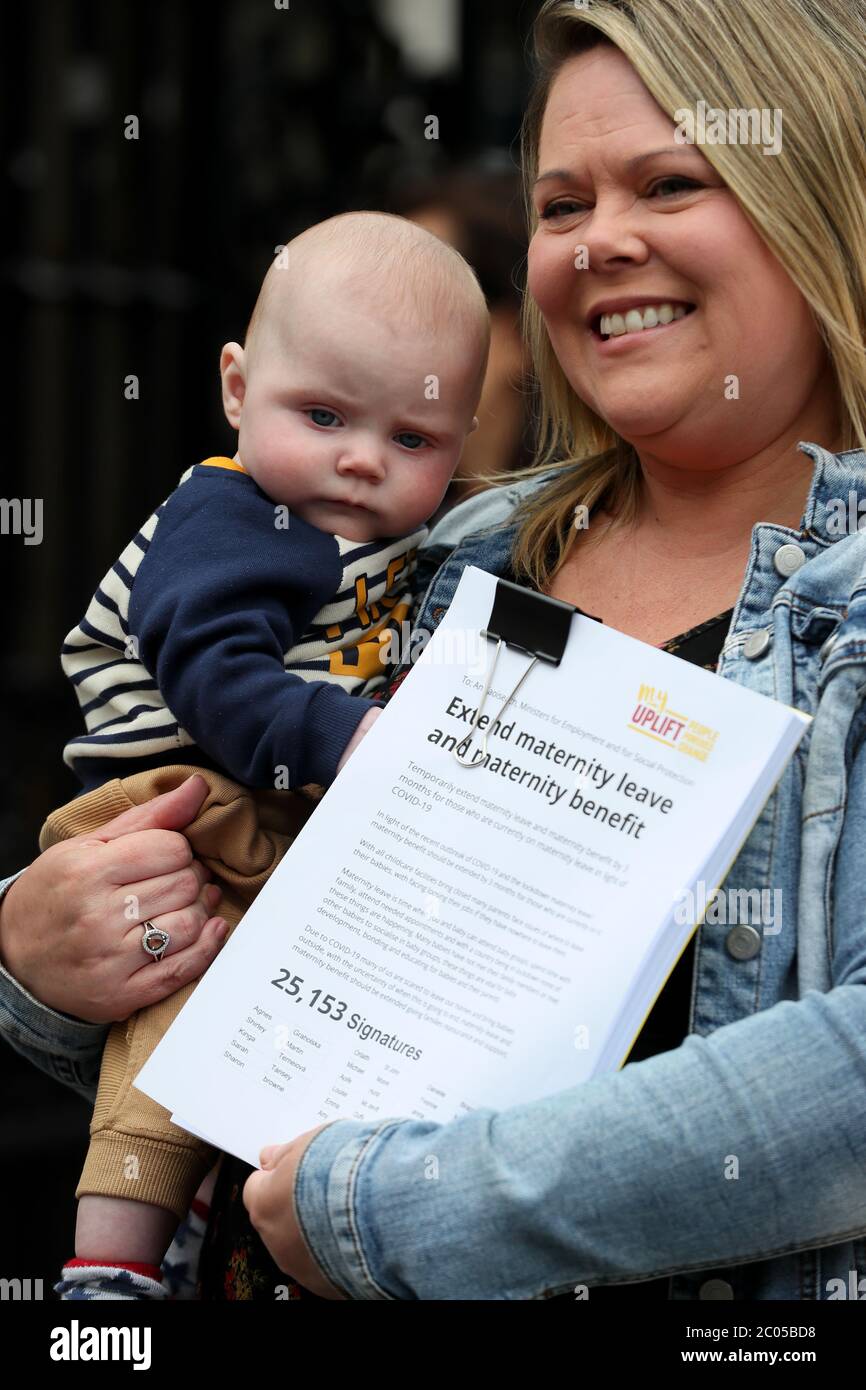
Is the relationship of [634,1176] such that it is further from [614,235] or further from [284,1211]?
[614,235]

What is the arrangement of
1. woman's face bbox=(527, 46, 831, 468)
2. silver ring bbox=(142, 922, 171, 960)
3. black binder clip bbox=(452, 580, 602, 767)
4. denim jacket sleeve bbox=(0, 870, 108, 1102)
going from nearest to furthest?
black binder clip bbox=(452, 580, 602, 767), woman's face bbox=(527, 46, 831, 468), silver ring bbox=(142, 922, 171, 960), denim jacket sleeve bbox=(0, 870, 108, 1102)

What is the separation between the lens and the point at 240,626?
220 cm

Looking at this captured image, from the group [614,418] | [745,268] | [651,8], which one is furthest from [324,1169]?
[651,8]

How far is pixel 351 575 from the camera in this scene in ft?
7.66

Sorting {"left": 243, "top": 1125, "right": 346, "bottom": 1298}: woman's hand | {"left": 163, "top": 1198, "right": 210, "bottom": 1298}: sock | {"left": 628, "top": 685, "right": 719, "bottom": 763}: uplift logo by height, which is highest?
{"left": 628, "top": 685, "right": 719, "bottom": 763}: uplift logo

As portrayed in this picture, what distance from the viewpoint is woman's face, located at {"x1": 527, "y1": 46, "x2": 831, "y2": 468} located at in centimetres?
211

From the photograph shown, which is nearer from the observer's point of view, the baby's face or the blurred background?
the baby's face

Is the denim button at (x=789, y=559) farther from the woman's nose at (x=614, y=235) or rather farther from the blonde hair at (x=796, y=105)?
the woman's nose at (x=614, y=235)

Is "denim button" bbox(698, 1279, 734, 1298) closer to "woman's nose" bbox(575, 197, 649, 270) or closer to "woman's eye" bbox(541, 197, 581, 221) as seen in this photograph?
"woman's nose" bbox(575, 197, 649, 270)

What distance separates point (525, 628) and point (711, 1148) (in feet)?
1.85

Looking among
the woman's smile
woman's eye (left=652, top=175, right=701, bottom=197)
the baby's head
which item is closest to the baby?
the baby's head

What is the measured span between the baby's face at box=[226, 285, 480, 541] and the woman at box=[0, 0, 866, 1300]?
14 cm

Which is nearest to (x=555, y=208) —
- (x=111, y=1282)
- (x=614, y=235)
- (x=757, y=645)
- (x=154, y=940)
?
(x=614, y=235)

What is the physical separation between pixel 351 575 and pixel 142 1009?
615mm
